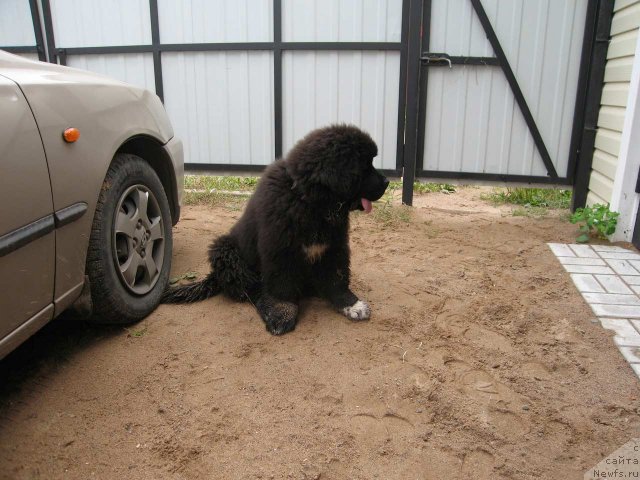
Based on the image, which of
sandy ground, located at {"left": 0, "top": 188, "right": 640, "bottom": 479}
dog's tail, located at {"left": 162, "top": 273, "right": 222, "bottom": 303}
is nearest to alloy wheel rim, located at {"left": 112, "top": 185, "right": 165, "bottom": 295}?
dog's tail, located at {"left": 162, "top": 273, "right": 222, "bottom": 303}

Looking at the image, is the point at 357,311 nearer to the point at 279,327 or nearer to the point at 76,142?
the point at 279,327

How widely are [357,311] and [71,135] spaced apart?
1.94m

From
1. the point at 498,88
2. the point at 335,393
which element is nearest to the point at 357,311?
the point at 335,393

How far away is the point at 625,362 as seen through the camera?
2.85 m

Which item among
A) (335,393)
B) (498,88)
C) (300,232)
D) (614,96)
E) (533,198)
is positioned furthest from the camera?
(533,198)

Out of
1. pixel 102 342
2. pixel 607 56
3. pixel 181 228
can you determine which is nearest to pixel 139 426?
pixel 102 342

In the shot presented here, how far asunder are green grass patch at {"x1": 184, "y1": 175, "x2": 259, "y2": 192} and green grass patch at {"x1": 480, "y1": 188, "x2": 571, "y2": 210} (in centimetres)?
330

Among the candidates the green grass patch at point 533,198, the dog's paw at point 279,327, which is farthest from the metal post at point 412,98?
the dog's paw at point 279,327

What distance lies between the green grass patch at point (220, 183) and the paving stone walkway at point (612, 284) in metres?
4.11

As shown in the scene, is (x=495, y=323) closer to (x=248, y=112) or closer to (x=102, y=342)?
(x=102, y=342)

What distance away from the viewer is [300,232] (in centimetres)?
311

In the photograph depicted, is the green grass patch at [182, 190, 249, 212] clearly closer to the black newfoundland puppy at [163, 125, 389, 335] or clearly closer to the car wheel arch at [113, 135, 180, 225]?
the car wheel arch at [113, 135, 180, 225]

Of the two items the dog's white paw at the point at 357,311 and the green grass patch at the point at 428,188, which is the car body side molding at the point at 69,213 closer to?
the dog's white paw at the point at 357,311

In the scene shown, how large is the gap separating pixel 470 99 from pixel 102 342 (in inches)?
191
